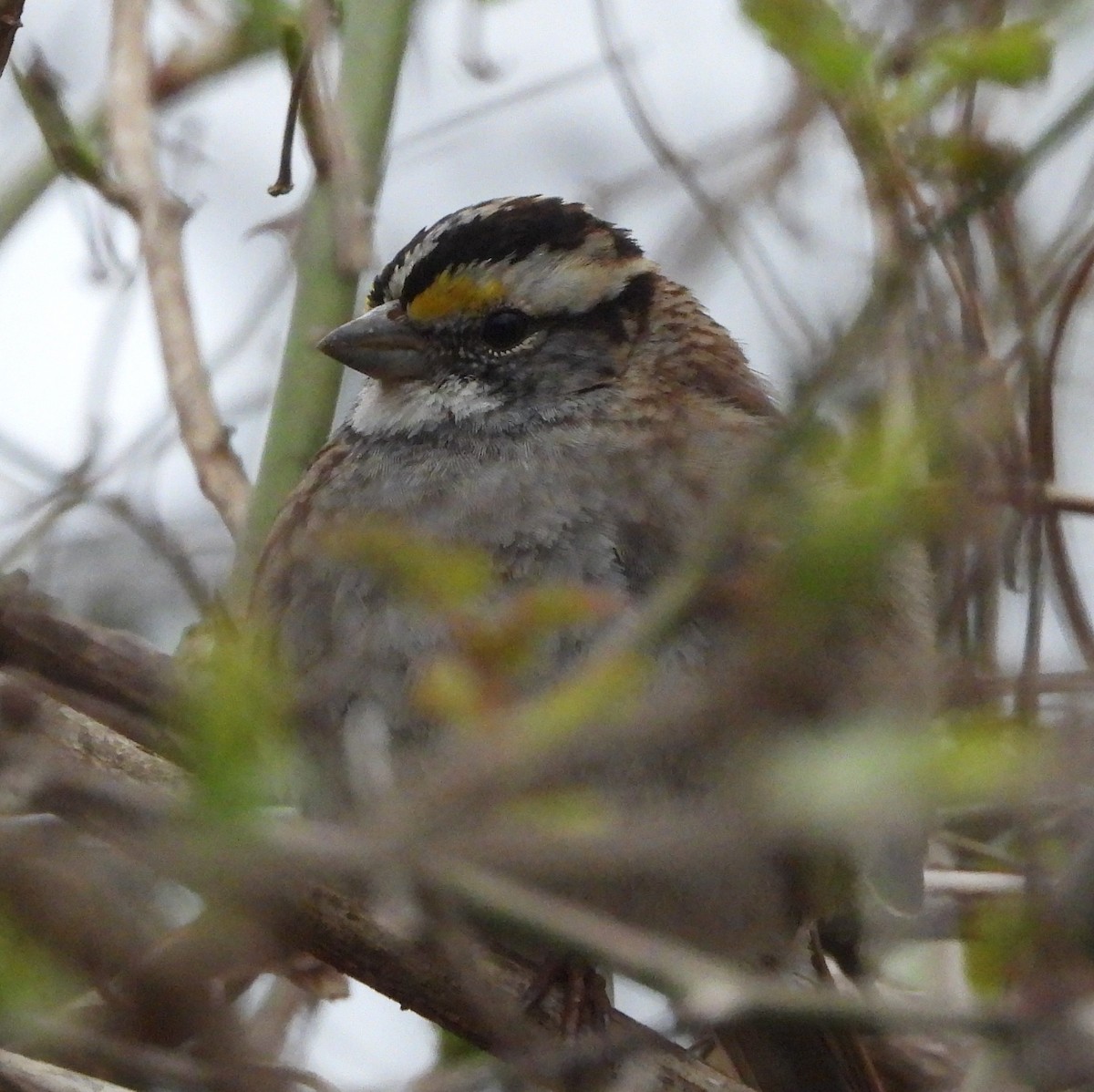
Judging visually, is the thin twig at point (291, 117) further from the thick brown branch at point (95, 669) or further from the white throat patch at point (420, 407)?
the thick brown branch at point (95, 669)

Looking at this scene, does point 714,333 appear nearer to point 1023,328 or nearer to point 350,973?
point 1023,328

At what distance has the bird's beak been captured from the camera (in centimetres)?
343

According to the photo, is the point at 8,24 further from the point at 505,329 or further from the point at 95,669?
the point at 505,329

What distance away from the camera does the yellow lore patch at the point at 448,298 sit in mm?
3646

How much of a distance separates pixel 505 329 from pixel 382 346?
0.94ft

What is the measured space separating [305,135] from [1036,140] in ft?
5.65

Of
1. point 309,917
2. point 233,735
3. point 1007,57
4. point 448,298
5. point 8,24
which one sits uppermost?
point 448,298

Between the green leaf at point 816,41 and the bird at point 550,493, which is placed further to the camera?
the bird at point 550,493

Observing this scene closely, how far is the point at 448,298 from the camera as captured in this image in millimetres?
3648

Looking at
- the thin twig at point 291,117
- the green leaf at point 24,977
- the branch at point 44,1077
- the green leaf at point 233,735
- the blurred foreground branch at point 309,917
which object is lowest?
the green leaf at point 24,977

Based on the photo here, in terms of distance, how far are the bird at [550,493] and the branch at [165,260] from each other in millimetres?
151

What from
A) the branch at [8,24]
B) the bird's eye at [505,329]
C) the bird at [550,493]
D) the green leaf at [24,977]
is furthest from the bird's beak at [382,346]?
the green leaf at [24,977]

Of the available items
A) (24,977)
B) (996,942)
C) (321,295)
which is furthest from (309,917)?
(321,295)

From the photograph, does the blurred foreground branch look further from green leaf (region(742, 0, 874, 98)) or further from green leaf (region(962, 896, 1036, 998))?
green leaf (region(742, 0, 874, 98))
